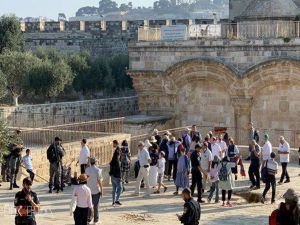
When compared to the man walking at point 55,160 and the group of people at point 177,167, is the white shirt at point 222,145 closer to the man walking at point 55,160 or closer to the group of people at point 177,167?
the group of people at point 177,167

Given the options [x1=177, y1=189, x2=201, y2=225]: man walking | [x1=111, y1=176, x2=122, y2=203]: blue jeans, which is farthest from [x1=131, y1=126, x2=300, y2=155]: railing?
[x1=177, y1=189, x2=201, y2=225]: man walking

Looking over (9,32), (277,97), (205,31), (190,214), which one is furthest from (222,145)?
(9,32)

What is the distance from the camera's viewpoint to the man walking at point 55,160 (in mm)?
16219

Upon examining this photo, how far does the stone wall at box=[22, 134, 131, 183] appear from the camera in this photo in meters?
19.1

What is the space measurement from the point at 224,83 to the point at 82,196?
49.7ft

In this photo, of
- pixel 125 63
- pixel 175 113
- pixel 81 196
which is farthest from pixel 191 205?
pixel 125 63

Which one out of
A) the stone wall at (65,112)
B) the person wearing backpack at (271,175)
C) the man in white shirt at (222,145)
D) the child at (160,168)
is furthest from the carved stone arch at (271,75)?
the person wearing backpack at (271,175)

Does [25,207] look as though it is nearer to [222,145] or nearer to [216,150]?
[216,150]

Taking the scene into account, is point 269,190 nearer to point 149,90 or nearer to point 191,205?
point 191,205

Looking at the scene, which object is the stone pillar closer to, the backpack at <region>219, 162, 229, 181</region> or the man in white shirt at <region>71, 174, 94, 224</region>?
the backpack at <region>219, 162, 229, 181</region>

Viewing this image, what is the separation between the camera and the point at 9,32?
40.1m

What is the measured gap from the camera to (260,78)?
2497 centimetres

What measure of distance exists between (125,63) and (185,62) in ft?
49.4

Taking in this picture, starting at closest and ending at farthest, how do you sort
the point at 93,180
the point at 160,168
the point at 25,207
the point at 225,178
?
the point at 25,207
the point at 93,180
the point at 225,178
the point at 160,168
